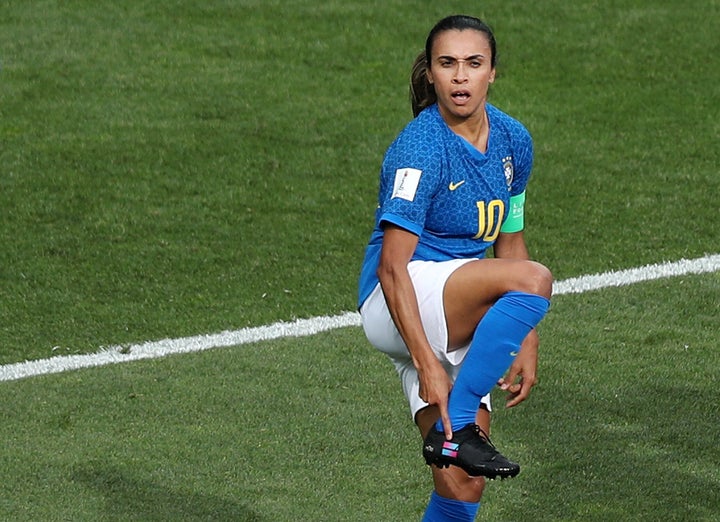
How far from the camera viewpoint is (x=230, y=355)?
7246 mm

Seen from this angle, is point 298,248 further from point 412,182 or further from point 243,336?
point 412,182

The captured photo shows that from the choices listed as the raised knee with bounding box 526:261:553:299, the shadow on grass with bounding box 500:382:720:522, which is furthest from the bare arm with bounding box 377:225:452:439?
the shadow on grass with bounding box 500:382:720:522

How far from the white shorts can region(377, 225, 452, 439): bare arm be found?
3.8 inches

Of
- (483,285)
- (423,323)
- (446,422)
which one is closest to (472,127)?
(483,285)

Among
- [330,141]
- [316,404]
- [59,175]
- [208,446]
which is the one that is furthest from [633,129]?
[208,446]

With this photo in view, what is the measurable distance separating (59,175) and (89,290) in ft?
5.51

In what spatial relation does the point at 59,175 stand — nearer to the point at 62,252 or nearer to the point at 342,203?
the point at 62,252

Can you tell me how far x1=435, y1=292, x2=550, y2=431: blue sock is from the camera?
4.20 meters

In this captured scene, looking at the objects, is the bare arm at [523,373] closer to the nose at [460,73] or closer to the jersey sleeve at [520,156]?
the jersey sleeve at [520,156]

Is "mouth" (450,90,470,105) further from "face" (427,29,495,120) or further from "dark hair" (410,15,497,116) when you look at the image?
"dark hair" (410,15,497,116)

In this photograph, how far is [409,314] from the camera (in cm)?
418

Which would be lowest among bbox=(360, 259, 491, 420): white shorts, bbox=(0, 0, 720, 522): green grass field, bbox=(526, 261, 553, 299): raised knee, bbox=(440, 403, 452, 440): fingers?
bbox=(0, 0, 720, 522): green grass field

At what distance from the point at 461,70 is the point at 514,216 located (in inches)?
24.0

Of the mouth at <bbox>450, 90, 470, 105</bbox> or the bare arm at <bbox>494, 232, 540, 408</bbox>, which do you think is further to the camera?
the bare arm at <bbox>494, 232, 540, 408</bbox>
